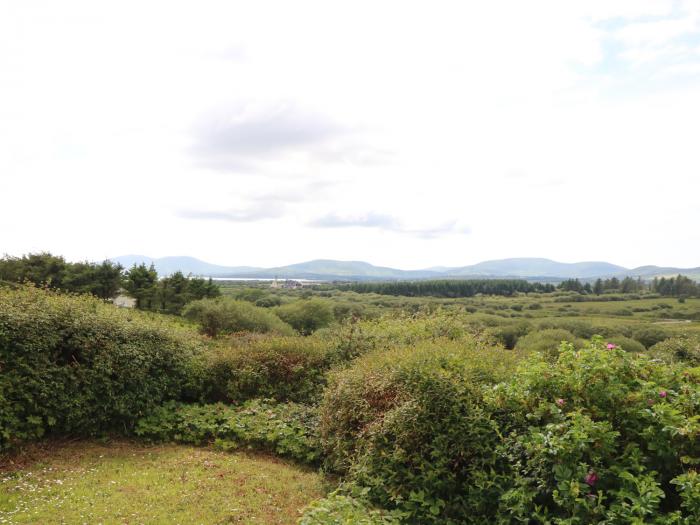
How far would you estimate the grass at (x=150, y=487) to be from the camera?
17.2 feet

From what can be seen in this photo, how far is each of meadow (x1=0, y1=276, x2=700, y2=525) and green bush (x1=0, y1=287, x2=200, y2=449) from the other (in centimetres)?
4

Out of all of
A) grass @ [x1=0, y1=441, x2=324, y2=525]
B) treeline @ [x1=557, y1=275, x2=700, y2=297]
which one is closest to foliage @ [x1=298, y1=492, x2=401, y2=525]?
grass @ [x1=0, y1=441, x2=324, y2=525]

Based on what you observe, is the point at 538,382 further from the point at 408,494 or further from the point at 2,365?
the point at 2,365

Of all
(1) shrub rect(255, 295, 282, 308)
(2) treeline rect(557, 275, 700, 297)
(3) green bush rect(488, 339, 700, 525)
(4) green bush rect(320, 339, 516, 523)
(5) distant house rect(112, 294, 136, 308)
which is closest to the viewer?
(3) green bush rect(488, 339, 700, 525)

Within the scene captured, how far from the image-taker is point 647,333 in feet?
108

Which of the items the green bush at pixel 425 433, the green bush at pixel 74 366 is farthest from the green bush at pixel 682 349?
the green bush at pixel 74 366

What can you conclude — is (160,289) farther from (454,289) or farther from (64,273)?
(454,289)

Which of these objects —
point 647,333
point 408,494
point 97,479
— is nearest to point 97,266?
point 97,479

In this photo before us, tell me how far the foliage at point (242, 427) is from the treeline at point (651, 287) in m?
89.2

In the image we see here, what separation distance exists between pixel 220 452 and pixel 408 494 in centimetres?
435

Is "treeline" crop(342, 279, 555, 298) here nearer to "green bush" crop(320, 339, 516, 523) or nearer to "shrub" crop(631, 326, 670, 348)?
"shrub" crop(631, 326, 670, 348)

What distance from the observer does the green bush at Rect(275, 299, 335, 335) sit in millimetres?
40344

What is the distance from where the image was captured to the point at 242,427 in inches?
332

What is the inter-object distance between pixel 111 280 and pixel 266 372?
95.7 ft
